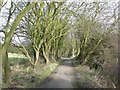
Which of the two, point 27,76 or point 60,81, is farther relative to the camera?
point 27,76

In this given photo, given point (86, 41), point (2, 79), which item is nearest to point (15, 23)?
point (2, 79)

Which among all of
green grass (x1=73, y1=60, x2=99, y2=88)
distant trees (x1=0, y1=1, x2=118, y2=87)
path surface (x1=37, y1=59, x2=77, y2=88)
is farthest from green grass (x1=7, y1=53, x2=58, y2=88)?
green grass (x1=73, y1=60, x2=99, y2=88)

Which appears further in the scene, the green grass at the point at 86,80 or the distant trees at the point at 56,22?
the distant trees at the point at 56,22

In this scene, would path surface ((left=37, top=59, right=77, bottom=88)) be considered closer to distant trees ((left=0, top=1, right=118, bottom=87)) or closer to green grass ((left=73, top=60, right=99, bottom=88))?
green grass ((left=73, top=60, right=99, bottom=88))

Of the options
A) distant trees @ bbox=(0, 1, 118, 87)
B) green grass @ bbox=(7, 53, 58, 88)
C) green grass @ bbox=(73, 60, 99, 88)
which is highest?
distant trees @ bbox=(0, 1, 118, 87)

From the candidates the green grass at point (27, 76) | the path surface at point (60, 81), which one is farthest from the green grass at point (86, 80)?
the green grass at point (27, 76)

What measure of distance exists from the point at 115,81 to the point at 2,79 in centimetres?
642

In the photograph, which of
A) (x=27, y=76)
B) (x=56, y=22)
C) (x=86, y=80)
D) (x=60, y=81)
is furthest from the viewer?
(x=56, y=22)

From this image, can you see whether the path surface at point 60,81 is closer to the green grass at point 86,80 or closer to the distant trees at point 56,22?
the green grass at point 86,80

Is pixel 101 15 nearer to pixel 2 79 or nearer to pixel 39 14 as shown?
pixel 39 14

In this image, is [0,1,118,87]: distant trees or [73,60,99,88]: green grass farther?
[0,1,118,87]: distant trees

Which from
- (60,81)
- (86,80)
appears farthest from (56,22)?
(86,80)

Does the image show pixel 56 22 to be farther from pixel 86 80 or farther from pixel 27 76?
pixel 86 80

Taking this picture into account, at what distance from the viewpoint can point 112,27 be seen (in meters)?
19.2
